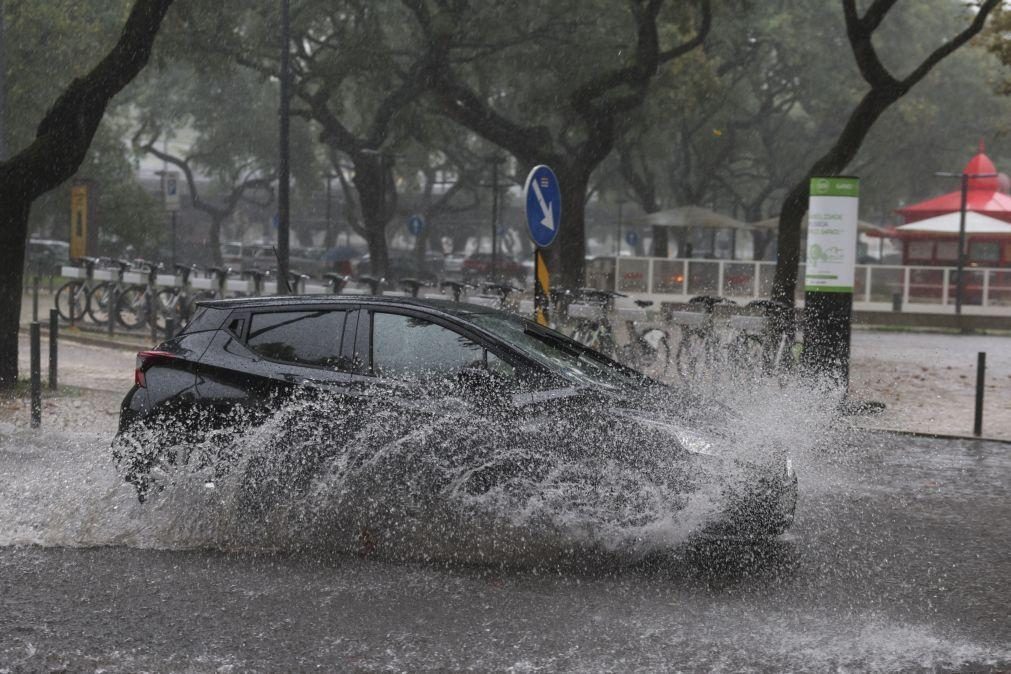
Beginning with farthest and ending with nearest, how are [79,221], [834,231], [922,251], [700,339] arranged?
[922,251] < [79,221] < [700,339] < [834,231]

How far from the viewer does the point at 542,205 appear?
43.0 feet

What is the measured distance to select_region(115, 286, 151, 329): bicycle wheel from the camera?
2291 centimetres

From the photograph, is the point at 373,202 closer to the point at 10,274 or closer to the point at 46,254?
the point at 46,254

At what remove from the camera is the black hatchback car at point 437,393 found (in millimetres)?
6824

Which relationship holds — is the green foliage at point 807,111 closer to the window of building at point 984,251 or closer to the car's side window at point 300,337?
the window of building at point 984,251

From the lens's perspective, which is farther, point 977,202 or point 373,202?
point 977,202

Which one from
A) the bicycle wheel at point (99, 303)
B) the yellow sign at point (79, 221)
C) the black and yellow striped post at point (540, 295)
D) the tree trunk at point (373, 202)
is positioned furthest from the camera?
the tree trunk at point (373, 202)

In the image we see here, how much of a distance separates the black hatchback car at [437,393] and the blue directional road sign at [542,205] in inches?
183

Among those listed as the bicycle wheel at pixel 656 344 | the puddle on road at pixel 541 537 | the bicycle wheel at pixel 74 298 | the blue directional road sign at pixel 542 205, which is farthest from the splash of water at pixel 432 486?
the bicycle wheel at pixel 74 298

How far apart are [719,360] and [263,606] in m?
11.2

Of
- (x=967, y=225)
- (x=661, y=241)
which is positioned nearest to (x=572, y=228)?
(x=967, y=225)

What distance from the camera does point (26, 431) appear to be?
39.7ft

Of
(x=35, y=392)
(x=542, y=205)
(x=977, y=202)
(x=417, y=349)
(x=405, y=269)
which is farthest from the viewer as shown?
(x=405, y=269)

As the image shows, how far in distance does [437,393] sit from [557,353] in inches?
35.1
